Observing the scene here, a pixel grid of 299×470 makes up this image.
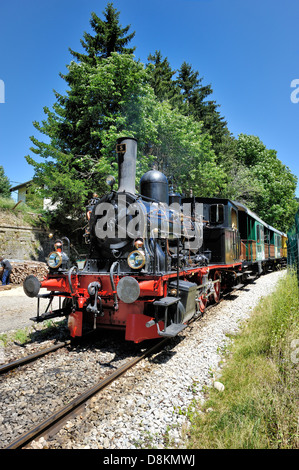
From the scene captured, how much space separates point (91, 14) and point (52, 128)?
8693 millimetres

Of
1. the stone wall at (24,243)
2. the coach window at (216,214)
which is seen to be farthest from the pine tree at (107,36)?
the coach window at (216,214)

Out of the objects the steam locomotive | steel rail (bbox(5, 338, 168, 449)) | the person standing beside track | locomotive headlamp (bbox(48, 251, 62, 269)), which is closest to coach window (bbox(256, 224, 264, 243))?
the steam locomotive

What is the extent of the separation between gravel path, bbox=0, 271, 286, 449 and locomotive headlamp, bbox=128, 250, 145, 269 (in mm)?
1670

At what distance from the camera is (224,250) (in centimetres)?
884

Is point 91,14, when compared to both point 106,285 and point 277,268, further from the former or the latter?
point 277,268

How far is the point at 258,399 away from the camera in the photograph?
3.31 meters

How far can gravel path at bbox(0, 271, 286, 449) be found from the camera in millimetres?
3018

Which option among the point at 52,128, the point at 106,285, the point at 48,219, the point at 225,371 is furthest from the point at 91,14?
the point at 225,371

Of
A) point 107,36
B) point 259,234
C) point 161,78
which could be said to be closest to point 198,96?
point 161,78

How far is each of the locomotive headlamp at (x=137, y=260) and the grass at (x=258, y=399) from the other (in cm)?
217

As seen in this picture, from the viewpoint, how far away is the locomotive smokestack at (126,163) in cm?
650

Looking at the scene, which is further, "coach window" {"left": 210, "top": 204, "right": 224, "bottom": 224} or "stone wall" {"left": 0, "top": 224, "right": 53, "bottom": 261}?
"stone wall" {"left": 0, "top": 224, "right": 53, "bottom": 261}

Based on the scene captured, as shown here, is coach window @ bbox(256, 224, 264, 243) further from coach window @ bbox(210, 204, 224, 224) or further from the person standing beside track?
the person standing beside track
